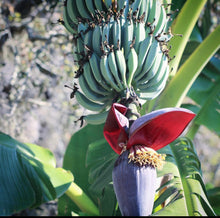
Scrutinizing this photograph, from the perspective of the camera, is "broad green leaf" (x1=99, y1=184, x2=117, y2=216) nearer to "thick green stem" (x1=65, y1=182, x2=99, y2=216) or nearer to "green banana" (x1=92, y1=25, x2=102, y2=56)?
"thick green stem" (x1=65, y1=182, x2=99, y2=216)

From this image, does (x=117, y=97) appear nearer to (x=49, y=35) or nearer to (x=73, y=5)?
(x=73, y=5)

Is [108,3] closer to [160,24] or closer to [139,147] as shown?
[160,24]

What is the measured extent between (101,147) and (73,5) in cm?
55

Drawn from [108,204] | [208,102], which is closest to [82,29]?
[108,204]

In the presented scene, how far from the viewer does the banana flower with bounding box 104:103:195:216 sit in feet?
2.30

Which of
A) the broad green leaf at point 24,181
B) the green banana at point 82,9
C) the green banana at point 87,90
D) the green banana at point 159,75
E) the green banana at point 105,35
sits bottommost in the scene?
the broad green leaf at point 24,181

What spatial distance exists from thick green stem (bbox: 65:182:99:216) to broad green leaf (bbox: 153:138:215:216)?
387 millimetres

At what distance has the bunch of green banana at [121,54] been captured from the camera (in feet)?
2.89

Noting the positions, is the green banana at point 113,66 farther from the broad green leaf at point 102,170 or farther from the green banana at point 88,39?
the broad green leaf at point 102,170

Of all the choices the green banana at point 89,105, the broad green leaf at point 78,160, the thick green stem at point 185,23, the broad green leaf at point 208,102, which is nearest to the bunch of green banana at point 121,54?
the green banana at point 89,105

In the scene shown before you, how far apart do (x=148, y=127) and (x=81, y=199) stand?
623 mm

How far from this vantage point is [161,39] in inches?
38.1

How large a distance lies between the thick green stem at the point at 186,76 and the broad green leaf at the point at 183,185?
16 centimetres

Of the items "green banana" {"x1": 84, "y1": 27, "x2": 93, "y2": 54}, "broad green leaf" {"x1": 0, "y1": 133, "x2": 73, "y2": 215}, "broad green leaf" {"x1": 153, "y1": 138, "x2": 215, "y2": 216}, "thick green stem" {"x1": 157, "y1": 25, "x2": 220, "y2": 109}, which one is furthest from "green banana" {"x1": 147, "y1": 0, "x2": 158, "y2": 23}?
"broad green leaf" {"x1": 0, "y1": 133, "x2": 73, "y2": 215}
